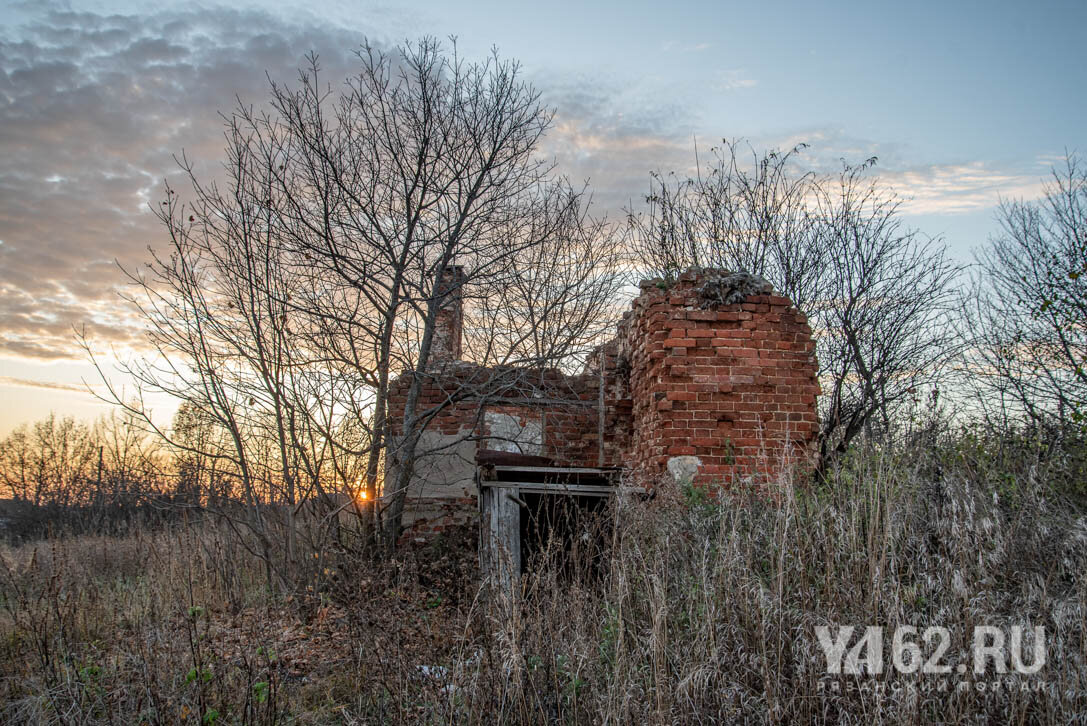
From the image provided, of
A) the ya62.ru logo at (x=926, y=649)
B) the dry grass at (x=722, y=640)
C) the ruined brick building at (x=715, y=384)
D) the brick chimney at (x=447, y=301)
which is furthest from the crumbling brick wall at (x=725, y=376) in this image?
the ya62.ru logo at (x=926, y=649)

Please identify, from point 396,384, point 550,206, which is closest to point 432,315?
point 396,384

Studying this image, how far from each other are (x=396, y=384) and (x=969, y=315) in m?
12.0

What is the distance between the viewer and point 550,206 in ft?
38.4

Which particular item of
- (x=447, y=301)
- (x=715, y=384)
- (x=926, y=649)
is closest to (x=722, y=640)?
(x=926, y=649)

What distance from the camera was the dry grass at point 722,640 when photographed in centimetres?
298

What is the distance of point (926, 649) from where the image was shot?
10.2 ft

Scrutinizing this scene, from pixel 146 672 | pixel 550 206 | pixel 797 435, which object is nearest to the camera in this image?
pixel 146 672

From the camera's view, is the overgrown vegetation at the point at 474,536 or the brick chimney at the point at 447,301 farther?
the brick chimney at the point at 447,301

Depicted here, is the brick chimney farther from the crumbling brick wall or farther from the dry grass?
the dry grass

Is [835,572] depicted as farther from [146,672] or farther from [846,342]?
[846,342]

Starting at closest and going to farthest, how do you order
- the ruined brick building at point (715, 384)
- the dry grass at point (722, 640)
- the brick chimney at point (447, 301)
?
the dry grass at point (722, 640), the ruined brick building at point (715, 384), the brick chimney at point (447, 301)

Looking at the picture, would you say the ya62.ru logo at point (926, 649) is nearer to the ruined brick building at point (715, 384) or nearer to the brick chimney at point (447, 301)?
the ruined brick building at point (715, 384)

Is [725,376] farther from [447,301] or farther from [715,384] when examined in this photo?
[447,301]

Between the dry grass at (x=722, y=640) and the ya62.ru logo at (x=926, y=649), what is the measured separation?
48 millimetres
